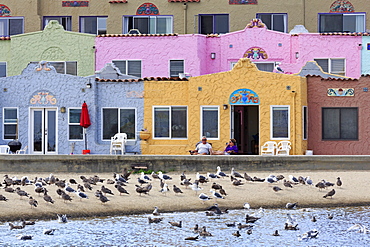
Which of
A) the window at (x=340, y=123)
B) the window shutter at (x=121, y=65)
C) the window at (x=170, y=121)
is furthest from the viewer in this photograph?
the window shutter at (x=121, y=65)

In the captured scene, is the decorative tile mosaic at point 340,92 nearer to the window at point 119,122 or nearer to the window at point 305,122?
the window at point 305,122

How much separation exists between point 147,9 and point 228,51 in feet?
18.0

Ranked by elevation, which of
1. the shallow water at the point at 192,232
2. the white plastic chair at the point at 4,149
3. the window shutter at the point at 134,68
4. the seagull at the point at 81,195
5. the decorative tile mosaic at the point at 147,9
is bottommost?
the shallow water at the point at 192,232

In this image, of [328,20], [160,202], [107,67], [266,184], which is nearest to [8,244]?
[160,202]

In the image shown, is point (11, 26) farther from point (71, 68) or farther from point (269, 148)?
point (269, 148)

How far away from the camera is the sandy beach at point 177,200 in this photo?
69.5ft

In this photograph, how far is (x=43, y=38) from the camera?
3812cm

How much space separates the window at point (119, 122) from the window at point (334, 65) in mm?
10314

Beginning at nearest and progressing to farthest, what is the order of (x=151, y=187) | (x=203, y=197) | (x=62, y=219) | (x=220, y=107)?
(x=62, y=219) < (x=203, y=197) < (x=151, y=187) < (x=220, y=107)

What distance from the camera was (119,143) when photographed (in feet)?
104

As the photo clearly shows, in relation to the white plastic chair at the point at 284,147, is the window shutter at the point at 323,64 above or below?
above

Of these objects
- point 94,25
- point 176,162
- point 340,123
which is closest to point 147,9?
point 94,25

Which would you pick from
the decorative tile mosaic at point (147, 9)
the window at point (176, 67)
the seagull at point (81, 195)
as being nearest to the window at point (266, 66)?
the window at point (176, 67)

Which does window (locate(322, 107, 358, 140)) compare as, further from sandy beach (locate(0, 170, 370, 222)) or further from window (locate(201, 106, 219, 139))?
sandy beach (locate(0, 170, 370, 222))
